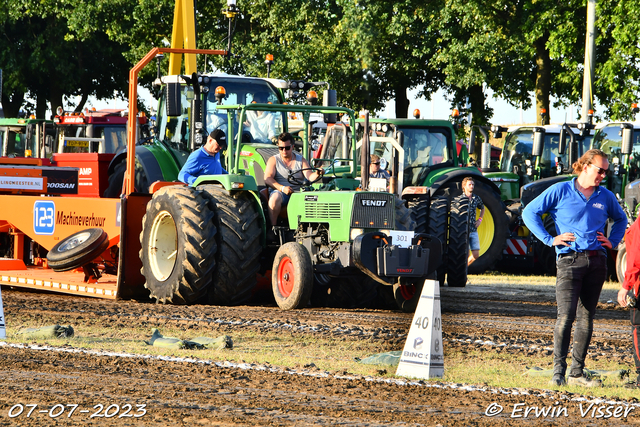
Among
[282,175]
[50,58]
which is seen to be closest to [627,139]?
[282,175]

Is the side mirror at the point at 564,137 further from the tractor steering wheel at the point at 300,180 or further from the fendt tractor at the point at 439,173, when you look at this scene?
the tractor steering wheel at the point at 300,180

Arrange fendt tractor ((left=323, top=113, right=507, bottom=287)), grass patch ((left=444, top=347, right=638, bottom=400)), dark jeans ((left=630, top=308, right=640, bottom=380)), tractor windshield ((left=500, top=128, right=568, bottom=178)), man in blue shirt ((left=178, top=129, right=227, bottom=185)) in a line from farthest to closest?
tractor windshield ((left=500, top=128, right=568, bottom=178)) → fendt tractor ((left=323, top=113, right=507, bottom=287)) → man in blue shirt ((left=178, top=129, right=227, bottom=185)) → dark jeans ((left=630, top=308, right=640, bottom=380)) → grass patch ((left=444, top=347, right=638, bottom=400))

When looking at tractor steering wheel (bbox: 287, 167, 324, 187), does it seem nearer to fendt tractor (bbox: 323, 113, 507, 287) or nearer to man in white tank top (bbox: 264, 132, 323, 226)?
man in white tank top (bbox: 264, 132, 323, 226)

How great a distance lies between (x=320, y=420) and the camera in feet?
17.1

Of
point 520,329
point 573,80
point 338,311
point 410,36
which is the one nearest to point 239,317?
point 338,311

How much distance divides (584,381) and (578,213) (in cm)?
113

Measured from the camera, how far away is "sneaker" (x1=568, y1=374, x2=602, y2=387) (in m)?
6.46

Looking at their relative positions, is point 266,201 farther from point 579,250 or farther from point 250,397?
point 250,397

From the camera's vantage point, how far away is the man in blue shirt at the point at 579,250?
21.6ft

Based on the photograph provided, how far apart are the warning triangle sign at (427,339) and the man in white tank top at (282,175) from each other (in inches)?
176

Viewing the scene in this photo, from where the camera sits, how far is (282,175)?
11.0 metres

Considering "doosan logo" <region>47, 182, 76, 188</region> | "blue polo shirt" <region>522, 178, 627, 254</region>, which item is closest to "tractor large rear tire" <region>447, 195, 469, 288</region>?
"doosan logo" <region>47, 182, 76, 188</region>

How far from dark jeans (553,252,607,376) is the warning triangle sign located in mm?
817

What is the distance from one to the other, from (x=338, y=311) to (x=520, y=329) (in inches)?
85.3
